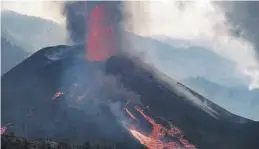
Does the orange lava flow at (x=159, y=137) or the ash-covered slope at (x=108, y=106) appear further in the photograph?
the ash-covered slope at (x=108, y=106)

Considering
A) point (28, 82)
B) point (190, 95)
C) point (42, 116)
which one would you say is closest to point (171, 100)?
point (190, 95)

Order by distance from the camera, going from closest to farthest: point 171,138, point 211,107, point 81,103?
point 171,138, point 81,103, point 211,107

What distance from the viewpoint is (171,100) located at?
96.6m

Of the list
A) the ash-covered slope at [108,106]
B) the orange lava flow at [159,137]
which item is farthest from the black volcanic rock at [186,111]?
the orange lava flow at [159,137]

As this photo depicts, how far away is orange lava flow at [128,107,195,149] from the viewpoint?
75.6 m

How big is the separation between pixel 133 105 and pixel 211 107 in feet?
60.1

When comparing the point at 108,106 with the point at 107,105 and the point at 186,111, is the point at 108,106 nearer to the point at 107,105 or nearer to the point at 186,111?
the point at 107,105

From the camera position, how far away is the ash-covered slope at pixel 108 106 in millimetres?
81438

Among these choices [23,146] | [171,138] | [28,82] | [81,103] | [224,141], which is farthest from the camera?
[28,82]

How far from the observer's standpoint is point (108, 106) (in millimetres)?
89500

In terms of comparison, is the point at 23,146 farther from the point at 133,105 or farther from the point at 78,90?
the point at 78,90

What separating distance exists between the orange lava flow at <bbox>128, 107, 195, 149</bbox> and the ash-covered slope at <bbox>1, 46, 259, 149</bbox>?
0.51 ft

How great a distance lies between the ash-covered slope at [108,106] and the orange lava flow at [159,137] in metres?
0.15

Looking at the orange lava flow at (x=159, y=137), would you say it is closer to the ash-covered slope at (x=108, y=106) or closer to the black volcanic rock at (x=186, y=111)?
the ash-covered slope at (x=108, y=106)
